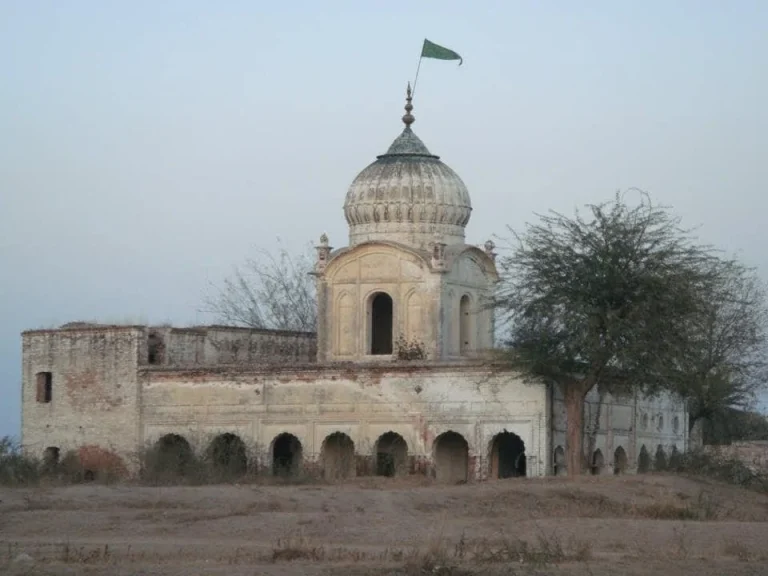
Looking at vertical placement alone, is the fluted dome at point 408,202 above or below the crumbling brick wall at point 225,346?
above

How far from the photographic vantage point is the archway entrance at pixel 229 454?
1583 inches

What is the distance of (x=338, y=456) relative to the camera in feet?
135

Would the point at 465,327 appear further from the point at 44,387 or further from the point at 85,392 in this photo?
the point at 44,387

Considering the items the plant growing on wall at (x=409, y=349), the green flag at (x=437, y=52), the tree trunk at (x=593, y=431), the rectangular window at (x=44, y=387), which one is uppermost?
the green flag at (x=437, y=52)

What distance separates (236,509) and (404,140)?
593 inches

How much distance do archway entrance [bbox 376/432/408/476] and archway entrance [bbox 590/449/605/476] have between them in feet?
13.9

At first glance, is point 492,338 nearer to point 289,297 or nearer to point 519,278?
point 519,278

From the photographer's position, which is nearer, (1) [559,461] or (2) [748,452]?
(1) [559,461]

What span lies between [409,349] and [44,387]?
9.08 m

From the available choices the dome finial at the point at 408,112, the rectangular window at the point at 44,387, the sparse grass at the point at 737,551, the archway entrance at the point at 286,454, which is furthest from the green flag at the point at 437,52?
the sparse grass at the point at 737,551

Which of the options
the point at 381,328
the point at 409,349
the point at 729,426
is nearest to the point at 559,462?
the point at 409,349

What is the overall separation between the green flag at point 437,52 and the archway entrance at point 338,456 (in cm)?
921

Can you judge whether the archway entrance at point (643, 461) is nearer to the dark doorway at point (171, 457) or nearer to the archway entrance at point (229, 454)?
the archway entrance at point (229, 454)

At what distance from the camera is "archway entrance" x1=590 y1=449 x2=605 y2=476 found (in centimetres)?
4097
